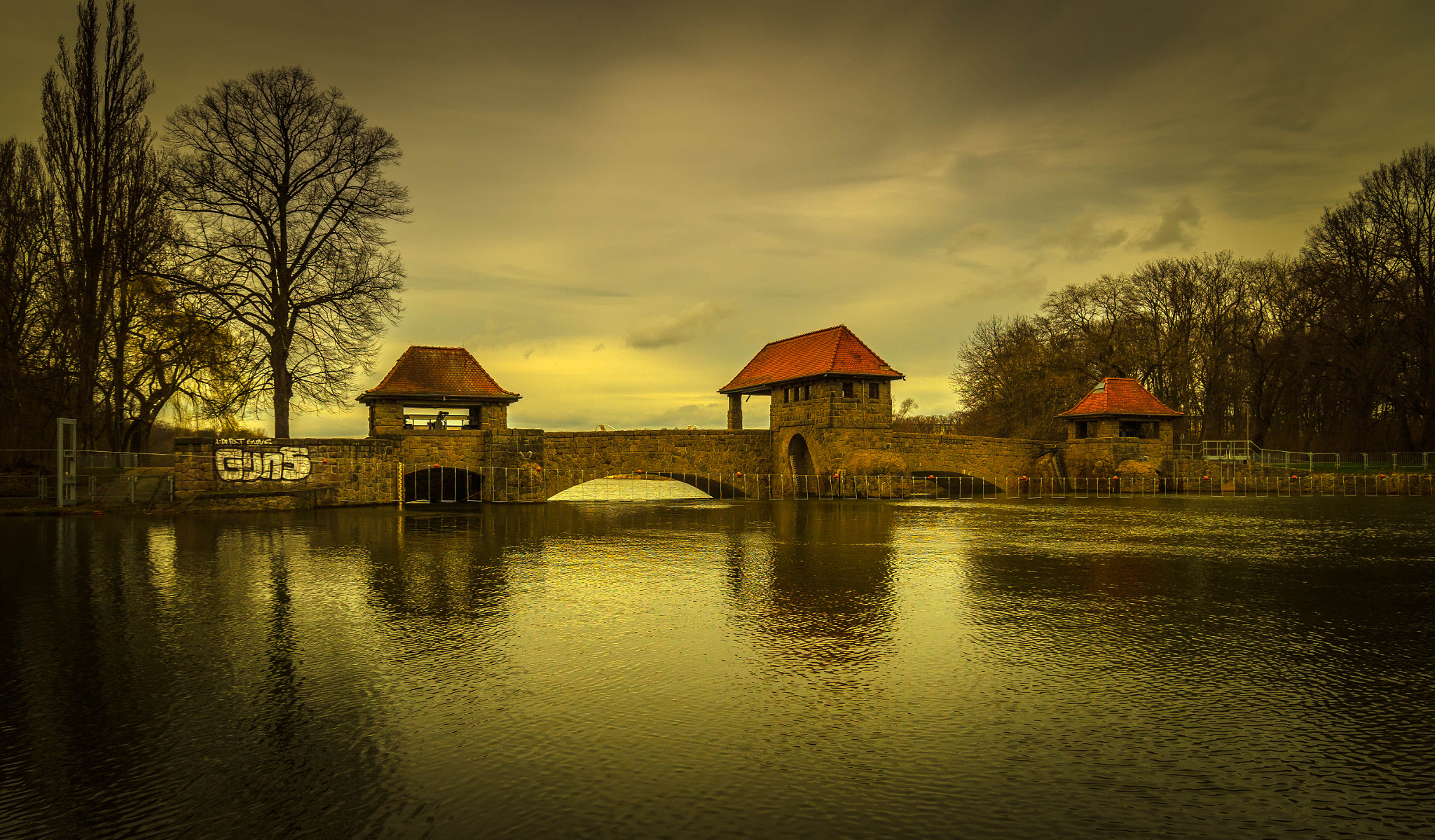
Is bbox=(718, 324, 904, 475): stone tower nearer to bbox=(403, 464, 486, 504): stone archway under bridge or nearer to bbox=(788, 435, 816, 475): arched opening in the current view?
bbox=(788, 435, 816, 475): arched opening

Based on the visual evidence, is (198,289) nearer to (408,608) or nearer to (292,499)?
(292,499)

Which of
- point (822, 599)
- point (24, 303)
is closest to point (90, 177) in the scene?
point (24, 303)

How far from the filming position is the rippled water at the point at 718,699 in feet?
12.6

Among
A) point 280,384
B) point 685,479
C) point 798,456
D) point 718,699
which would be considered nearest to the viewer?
point 718,699

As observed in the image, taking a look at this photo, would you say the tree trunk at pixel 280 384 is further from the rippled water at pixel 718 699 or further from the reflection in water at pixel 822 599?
the reflection in water at pixel 822 599

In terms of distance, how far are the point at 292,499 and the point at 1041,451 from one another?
102 feet

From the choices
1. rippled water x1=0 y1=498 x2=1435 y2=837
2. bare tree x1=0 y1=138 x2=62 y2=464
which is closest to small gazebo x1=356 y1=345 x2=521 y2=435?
bare tree x1=0 y1=138 x2=62 y2=464

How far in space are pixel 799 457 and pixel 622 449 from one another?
316 inches

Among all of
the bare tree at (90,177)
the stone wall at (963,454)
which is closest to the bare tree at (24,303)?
the bare tree at (90,177)

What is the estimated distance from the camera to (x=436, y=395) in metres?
28.3

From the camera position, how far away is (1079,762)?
433 cm

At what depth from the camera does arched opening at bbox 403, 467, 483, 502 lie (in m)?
30.0

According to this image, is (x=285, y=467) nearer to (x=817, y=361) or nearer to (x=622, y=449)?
(x=622, y=449)

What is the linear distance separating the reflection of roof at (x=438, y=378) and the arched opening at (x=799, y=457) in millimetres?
10770
